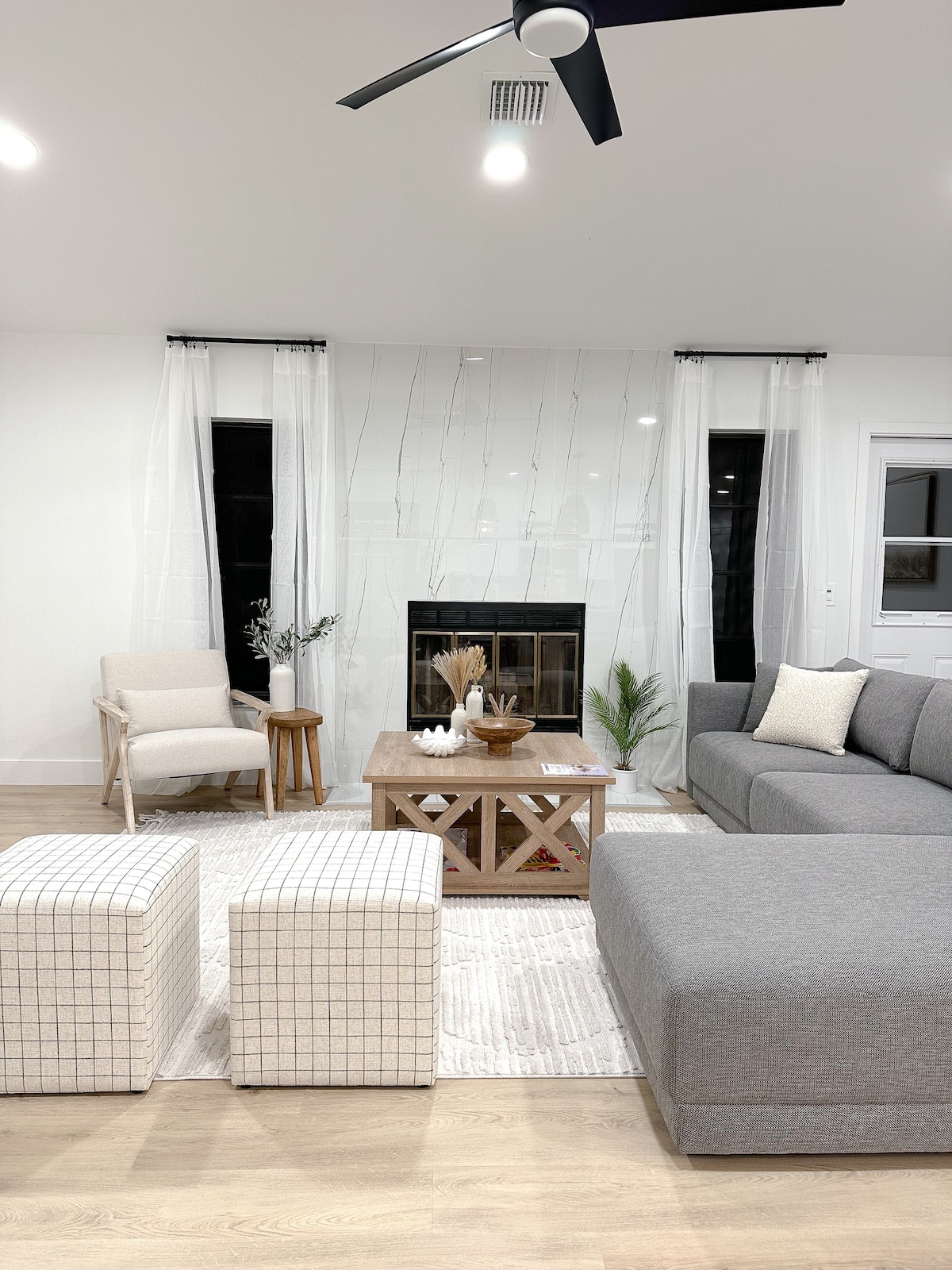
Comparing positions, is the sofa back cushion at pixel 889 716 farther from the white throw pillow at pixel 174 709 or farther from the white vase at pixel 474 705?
the white throw pillow at pixel 174 709

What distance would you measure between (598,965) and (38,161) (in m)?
3.19

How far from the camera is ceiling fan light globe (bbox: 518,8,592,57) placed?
1693 millimetres

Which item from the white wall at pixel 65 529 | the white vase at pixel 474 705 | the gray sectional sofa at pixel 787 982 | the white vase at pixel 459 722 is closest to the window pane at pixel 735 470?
the white vase at pixel 474 705

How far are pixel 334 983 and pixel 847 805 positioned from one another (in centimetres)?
193

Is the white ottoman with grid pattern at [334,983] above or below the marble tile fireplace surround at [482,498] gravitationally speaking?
below

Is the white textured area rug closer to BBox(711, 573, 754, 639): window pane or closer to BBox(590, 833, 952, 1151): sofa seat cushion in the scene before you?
BBox(590, 833, 952, 1151): sofa seat cushion

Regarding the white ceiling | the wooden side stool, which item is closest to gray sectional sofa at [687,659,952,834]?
the white ceiling

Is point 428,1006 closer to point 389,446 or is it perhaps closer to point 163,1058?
point 163,1058

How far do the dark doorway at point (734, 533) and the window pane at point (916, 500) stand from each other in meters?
0.78

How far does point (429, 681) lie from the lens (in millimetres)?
5070

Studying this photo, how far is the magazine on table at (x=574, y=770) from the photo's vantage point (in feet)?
10.7

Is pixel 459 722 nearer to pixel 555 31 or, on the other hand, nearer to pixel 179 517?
pixel 179 517

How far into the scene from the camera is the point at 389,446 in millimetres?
4957

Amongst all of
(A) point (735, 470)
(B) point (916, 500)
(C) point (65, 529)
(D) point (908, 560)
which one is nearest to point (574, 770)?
(A) point (735, 470)
